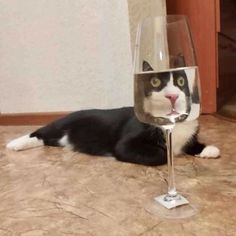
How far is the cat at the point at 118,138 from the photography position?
1.33 m

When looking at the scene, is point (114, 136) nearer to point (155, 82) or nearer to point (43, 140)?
point (43, 140)

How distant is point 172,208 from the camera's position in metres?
1.02

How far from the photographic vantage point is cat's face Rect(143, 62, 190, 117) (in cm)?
91

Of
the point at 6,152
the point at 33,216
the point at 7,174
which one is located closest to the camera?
the point at 33,216

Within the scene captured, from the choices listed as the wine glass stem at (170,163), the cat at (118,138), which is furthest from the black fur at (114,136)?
the wine glass stem at (170,163)

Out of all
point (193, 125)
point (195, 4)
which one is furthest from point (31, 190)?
point (195, 4)

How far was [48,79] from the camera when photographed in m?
1.99

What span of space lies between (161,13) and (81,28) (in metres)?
0.38

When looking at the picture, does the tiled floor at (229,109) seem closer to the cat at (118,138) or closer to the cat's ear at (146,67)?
the cat at (118,138)

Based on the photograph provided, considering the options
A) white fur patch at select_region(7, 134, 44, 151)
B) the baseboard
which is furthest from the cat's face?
the baseboard

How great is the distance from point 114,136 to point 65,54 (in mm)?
654

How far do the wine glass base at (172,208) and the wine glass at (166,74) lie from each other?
213 mm

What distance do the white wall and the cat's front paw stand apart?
578 mm

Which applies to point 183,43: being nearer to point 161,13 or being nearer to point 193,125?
point 193,125
